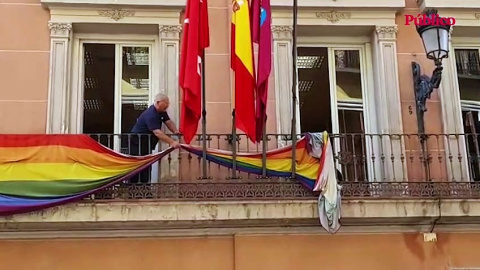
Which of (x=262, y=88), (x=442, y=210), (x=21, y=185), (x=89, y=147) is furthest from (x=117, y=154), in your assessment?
(x=442, y=210)

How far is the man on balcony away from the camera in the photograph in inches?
367

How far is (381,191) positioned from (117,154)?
3.45 m

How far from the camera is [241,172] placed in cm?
948

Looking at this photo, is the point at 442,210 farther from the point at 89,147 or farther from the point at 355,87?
the point at 89,147

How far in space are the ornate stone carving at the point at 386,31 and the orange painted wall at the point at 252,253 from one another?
292 centimetres

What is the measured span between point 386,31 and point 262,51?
236cm

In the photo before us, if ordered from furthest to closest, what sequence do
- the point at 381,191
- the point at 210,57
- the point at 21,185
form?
the point at 210,57, the point at 381,191, the point at 21,185

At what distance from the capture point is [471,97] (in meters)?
10.7

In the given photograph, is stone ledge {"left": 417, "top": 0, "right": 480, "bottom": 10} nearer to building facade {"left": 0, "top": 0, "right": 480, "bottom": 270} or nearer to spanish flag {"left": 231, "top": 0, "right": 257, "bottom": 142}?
building facade {"left": 0, "top": 0, "right": 480, "bottom": 270}

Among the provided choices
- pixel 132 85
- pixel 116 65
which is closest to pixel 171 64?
pixel 132 85

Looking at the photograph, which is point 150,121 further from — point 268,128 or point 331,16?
point 331,16

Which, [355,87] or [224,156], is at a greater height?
[355,87]

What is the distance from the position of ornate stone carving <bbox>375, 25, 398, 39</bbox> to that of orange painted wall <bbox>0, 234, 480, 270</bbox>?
2.92 m

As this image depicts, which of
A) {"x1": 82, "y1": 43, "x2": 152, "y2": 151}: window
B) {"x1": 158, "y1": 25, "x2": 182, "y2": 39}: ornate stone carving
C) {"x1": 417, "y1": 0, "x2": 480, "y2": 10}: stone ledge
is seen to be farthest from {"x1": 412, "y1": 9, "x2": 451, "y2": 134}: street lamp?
{"x1": 82, "y1": 43, "x2": 152, "y2": 151}: window
